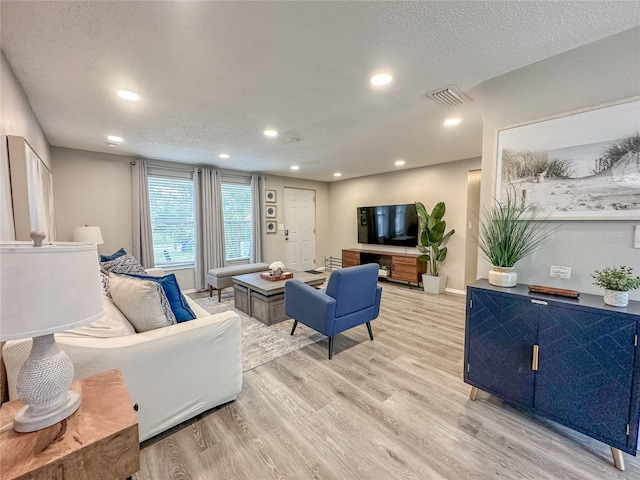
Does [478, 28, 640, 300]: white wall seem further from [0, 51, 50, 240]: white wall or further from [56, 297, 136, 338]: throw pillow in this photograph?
[0, 51, 50, 240]: white wall

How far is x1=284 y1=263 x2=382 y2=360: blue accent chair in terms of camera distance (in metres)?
2.49

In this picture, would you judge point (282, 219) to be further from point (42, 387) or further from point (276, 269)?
point (42, 387)

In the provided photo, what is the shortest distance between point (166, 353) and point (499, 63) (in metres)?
2.92

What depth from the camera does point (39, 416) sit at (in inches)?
37.0

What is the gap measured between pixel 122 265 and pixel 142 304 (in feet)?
5.54

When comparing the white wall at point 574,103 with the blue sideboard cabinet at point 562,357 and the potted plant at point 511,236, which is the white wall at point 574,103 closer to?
the potted plant at point 511,236

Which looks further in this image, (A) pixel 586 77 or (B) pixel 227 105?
(B) pixel 227 105

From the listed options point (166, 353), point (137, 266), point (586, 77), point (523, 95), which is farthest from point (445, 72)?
point (137, 266)

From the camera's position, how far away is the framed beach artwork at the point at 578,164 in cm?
152

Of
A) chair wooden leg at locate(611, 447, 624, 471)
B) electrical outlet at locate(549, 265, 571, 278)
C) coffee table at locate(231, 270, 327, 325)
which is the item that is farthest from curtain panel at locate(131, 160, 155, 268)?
chair wooden leg at locate(611, 447, 624, 471)

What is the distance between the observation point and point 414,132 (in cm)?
321

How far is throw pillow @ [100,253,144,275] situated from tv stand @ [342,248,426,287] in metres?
4.31

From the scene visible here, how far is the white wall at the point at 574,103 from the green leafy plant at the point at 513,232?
0.08 m

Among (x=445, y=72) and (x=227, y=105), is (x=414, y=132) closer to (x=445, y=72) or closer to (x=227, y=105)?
(x=445, y=72)
